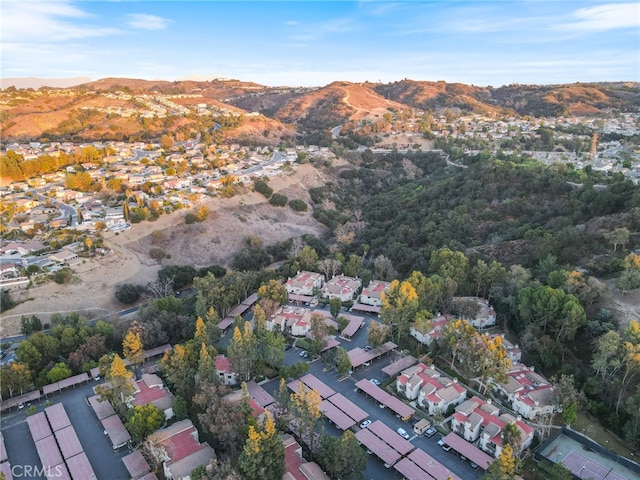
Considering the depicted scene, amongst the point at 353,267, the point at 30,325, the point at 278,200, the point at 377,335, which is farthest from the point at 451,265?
the point at 278,200

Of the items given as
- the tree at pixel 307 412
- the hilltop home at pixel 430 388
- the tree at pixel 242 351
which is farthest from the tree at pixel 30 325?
the hilltop home at pixel 430 388

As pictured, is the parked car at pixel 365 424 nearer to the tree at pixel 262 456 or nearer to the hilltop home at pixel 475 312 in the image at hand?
the tree at pixel 262 456

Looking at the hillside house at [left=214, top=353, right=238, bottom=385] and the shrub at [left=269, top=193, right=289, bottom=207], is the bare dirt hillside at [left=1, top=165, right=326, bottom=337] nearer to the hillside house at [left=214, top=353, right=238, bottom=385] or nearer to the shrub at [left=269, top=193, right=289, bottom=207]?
the shrub at [left=269, top=193, right=289, bottom=207]

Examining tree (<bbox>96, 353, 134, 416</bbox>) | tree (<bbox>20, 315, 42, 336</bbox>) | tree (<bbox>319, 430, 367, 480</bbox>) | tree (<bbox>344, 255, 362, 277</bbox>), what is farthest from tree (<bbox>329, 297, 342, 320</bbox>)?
tree (<bbox>20, 315, 42, 336</bbox>)

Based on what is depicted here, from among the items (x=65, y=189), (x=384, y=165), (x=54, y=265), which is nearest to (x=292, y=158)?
(x=384, y=165)

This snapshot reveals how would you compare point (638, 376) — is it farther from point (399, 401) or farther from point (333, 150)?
point (333, 150)
